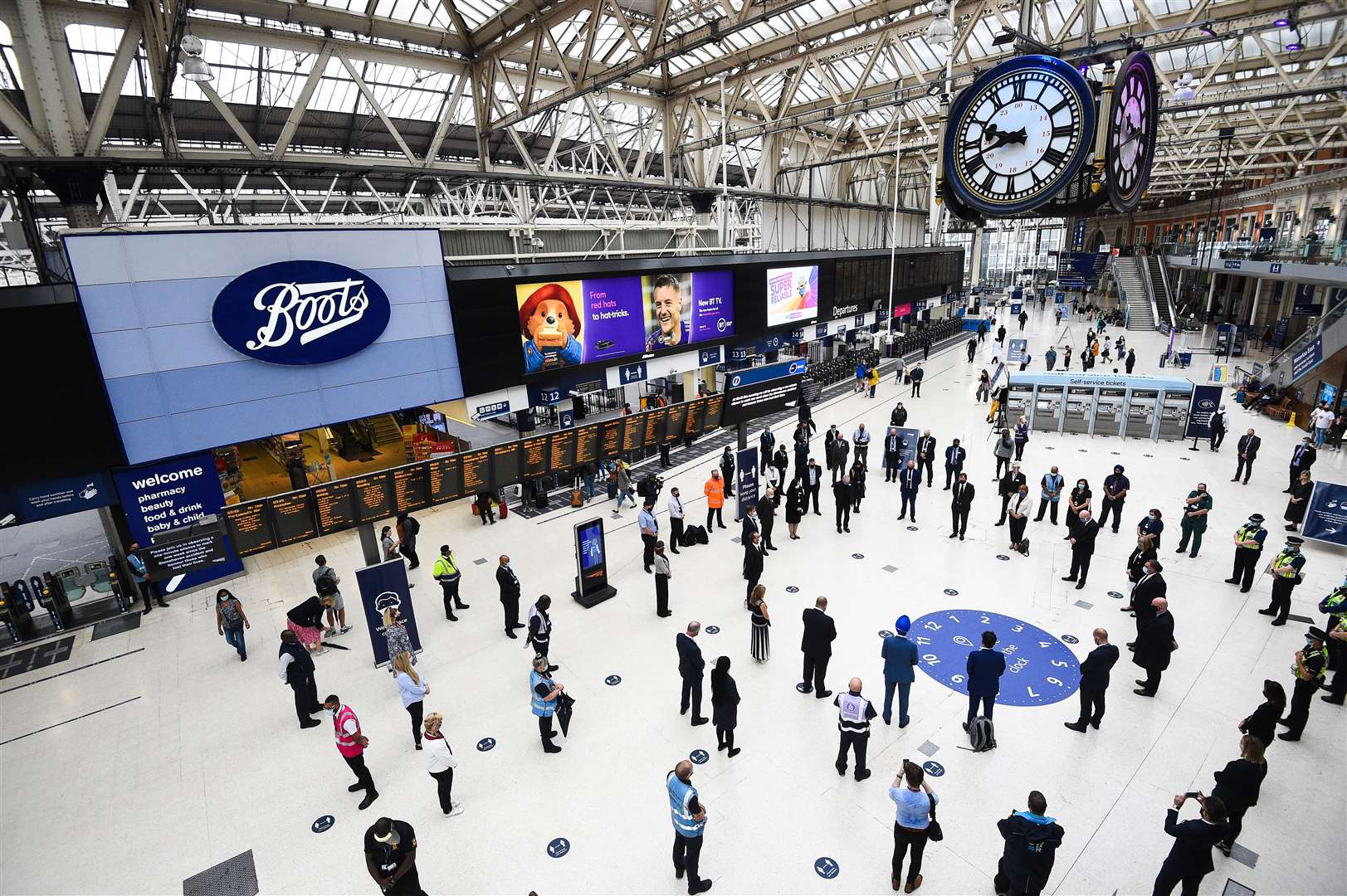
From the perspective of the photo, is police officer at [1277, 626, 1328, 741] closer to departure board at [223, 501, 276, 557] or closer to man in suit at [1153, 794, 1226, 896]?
man in suit at [1153, 794, 1226, 896]

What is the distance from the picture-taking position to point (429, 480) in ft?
33.3

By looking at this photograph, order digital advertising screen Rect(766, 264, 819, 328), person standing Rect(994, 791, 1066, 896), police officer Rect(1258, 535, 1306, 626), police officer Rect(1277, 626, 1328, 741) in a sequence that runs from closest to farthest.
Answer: person standing Rect(994, 791, 1066, 896) → police officer Rect(1277, 626, 1328, 741) → police officer Rect(1258, 535, 1306, 626) → digital advertising screen Rect(766, 264, 819, 328)

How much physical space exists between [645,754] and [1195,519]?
32.1 feet

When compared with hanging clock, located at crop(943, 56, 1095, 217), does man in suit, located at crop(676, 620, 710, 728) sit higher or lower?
lower

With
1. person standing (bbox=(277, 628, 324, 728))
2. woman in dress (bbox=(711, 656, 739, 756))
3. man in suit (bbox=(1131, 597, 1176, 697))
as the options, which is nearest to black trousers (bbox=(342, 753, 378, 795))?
person standing (bbox=(277, 628, 324, 728))

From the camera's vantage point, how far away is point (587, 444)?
11.7 meters

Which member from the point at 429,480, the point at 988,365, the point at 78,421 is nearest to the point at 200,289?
the point at 78,421

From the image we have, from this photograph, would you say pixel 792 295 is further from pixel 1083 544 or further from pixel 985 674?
pixel 985 674

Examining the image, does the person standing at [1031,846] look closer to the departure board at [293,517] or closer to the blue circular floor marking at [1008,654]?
the blue circular floor marking at [1008,654]

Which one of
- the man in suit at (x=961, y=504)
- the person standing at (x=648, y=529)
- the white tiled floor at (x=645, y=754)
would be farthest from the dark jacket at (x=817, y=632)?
the man in suit at (x=961, y=504)

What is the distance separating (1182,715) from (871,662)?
3.30m

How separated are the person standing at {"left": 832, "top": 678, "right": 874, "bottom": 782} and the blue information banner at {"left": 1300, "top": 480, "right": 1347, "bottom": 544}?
1000 centimetres

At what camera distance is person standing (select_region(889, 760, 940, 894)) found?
453cm

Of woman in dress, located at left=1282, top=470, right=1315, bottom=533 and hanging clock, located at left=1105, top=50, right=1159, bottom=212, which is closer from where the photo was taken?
hanging clock, located at left=1105, top=50, right=1159, bottom=212
